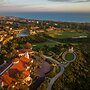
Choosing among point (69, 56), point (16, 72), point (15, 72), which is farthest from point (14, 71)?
point (69, 56)

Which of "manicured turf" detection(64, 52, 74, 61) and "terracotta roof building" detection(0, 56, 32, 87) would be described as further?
"manicured turf" detection(64, 52, 74, 61)

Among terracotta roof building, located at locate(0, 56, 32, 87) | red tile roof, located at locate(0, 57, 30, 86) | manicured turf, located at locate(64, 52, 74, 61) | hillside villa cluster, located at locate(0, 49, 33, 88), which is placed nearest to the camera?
hillside villa cluster, located at locate(0, 49, 33, 88)

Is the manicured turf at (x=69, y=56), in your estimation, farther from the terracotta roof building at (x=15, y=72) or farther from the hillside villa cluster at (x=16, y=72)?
the terracotta roof building at (x=15, y=72)

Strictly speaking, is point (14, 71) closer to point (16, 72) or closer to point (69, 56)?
point (16, 72)

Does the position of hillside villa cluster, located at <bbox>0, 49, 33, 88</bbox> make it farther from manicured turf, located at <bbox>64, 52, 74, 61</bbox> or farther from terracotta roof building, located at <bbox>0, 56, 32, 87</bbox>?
manicured turf, located at <bbox>64, 52, 74, 61</bbox>

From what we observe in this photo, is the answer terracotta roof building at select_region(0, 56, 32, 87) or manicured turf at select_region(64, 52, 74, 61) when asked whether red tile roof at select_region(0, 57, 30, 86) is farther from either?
manicured turf at select_region(64, 52, 74, 61)

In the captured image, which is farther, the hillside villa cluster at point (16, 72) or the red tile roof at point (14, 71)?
the red tile roof at point (14, 71)

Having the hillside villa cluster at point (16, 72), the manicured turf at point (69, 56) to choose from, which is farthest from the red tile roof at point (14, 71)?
the manicured turf at point (69, 56)

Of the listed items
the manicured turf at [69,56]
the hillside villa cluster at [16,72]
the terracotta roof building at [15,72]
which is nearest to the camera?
the hillside villa cluster at [16,72]

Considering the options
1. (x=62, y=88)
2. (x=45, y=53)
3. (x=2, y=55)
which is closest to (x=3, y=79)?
(x=62, y=88)

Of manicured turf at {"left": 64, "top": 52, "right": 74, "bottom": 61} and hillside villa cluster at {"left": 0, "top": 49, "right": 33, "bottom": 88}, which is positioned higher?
hillside villa cluster at {"left": 0, "top": 49, "right": 33, "bottom": 88}

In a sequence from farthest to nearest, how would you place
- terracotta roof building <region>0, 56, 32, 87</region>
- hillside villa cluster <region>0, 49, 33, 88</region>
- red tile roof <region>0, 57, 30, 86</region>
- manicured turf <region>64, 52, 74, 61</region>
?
manicured turf <region>64, 52, 74, 61</region> < red tile roof <region>0, 57, 30, 86</region> < terracotta roof building <region>0, 56, 32, 87</region> < hillside villa cluster <region>0, 49, 33, 88</region>

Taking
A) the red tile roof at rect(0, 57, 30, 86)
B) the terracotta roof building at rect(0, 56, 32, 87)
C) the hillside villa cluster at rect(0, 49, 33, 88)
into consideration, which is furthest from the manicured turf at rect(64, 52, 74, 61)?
the red tile roof at rect(0, 57, 30, 86)
